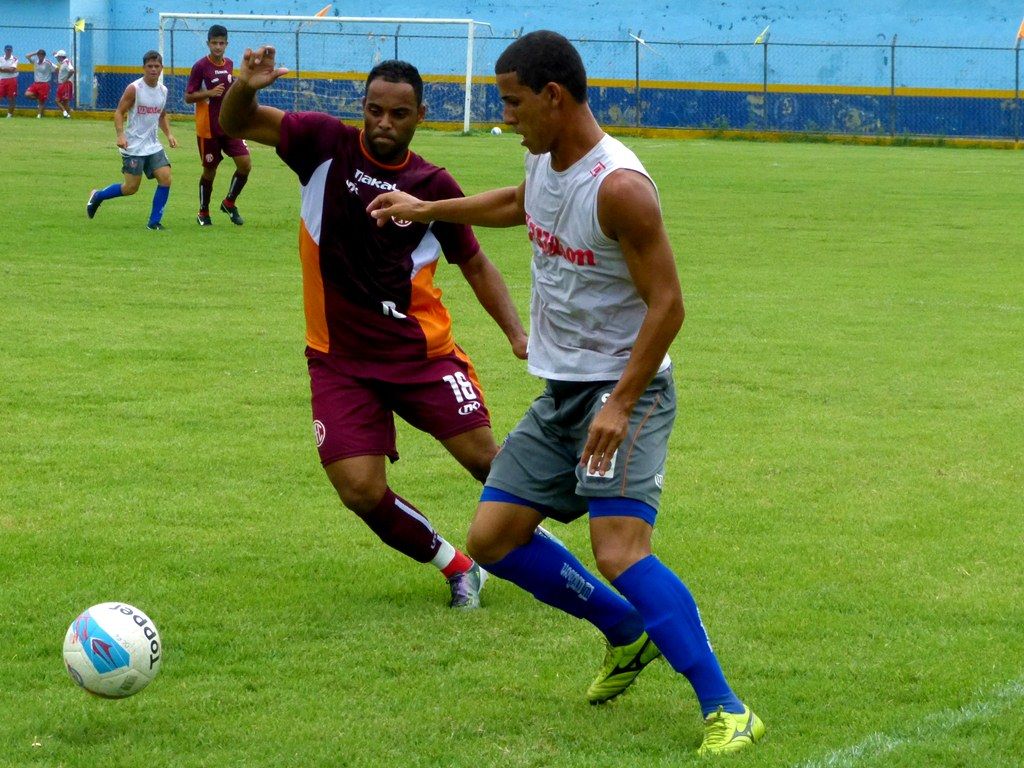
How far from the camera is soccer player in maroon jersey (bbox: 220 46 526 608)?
5.48 metres

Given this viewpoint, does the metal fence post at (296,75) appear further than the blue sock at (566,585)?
Yes

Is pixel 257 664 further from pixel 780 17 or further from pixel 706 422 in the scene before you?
pixel 780 17

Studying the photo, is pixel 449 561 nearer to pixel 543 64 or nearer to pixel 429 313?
pixel 429 313

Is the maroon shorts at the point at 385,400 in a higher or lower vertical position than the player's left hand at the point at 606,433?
lower

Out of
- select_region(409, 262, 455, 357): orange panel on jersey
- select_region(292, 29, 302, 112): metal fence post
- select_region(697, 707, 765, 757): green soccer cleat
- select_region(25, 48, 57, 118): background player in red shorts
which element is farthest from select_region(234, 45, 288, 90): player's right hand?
select_region(25, 48, 57, 118): background player in red shorts

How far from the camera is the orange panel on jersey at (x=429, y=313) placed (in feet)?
18.5

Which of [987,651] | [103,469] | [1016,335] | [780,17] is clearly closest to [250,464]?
[103,469]

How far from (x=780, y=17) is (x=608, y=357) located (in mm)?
42292

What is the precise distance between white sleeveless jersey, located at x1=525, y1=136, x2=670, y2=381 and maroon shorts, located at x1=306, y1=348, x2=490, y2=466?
106 centimetres

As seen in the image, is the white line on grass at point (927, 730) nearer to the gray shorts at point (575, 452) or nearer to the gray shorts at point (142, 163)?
the gray shorts at point (575, 452)

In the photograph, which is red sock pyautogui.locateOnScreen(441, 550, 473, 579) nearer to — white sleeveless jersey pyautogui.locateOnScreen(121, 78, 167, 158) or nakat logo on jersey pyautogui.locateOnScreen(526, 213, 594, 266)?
nakat logo on jersey pyautogui.locateOnScreen(526, 213, 594, 266)

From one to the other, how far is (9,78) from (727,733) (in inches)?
1666

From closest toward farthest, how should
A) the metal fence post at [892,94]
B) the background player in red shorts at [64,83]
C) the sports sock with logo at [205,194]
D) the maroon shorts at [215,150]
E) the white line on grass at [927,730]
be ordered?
1. the white line on grass at [927,730]
2. the maroon shorts at [215,150]
3. the sports sock with logo at [205,194]
4. the metal fence post at [892,94]
5. the background player in red shorts at [64,83]

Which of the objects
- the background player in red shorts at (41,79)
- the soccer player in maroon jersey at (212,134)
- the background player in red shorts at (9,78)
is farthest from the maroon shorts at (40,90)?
the soccer player in maroon jersey at (212,134)
